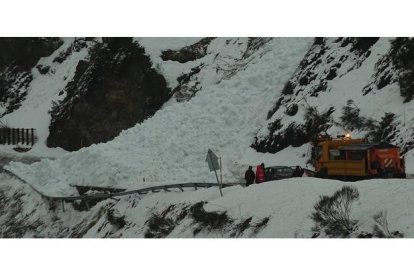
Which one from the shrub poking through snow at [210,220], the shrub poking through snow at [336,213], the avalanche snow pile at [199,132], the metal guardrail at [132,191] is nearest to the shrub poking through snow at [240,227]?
the shrub poking through snow at [210,220]

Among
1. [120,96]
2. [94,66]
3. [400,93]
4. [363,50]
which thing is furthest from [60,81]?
[400,93]

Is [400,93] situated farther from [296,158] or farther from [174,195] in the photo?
[174,195]

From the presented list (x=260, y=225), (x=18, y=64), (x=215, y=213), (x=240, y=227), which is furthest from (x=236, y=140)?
(x=18, y=64)

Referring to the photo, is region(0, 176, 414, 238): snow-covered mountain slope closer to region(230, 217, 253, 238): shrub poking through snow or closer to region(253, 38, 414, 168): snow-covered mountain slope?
region(230, 217, 253, 238): shrub poking through snow

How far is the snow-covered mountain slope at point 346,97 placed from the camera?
23312 mm

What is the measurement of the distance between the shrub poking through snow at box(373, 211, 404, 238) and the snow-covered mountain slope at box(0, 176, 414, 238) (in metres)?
0.11

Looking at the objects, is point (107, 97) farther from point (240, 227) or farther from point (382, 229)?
point (382, 229)

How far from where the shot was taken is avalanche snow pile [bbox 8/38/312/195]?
25.9 metres

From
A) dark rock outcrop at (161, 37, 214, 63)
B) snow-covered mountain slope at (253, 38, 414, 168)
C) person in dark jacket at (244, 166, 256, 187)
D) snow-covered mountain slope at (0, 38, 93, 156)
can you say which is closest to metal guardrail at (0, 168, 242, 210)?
person in dark jacket at (244, 166, 256, 187)

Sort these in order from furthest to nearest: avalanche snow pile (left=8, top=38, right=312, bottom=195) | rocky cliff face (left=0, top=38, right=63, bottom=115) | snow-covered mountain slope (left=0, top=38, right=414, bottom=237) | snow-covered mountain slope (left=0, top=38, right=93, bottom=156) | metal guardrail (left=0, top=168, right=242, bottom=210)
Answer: rocky cliff face (left=0, top=38, right=63, bottom=115)
snow-covered mountain slope (left=0, top=38, right=93, bottom=156)
avalanche snow pile (left=8, top=38, right=312, bottom=195)
metal guardrail (left=0, top=168, right=242, bottom=210)
snow-covered mountain slope (left=0, top=38, right=414, bottom=237)

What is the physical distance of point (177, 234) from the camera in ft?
62.2

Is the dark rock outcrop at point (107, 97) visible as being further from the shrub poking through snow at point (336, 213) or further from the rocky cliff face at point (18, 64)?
the shrub poking through snow at point (336, 213)

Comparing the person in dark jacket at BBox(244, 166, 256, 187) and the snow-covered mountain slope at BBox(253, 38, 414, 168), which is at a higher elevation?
the snow-covered mountain slope at BBox(253, 38, 414, 168)

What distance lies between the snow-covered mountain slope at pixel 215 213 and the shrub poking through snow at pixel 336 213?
0.62 ft
